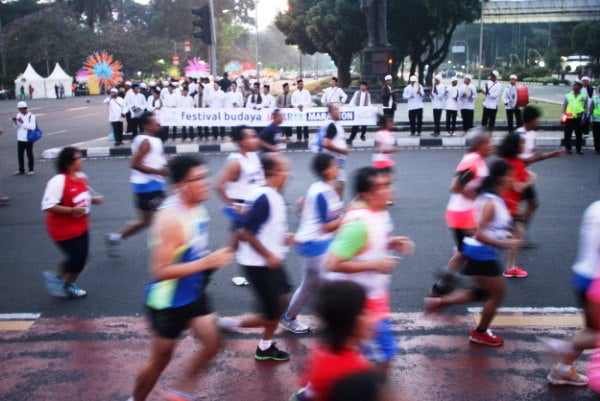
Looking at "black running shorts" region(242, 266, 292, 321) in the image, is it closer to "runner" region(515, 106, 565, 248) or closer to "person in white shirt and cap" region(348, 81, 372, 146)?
"runner" region(515, 106, 565, 248)

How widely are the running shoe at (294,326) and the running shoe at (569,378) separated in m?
1.96

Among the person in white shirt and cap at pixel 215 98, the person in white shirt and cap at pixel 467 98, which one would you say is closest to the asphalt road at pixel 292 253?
the person in white shirt and cap at pixel 467 98

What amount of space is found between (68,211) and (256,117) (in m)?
11.6

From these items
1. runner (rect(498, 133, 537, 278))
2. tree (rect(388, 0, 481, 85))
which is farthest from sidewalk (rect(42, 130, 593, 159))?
tree (rect(388, 0, 481, 85))

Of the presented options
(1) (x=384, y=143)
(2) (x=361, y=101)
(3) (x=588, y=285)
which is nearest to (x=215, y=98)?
(2) (x=361, y=101)

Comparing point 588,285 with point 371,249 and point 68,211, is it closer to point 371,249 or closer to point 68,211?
point 371,249

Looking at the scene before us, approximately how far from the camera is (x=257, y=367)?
4.72 m

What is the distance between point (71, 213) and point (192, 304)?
8.87ft

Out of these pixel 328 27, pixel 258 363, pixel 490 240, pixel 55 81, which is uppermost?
pixel 328 27

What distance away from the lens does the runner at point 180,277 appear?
3.55 metres

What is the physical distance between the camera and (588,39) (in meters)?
53.7

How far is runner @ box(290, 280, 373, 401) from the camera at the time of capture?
252 centimetres

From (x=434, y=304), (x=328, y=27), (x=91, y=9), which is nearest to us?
(x=434, y=304)

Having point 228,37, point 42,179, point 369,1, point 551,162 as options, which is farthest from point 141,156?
point 228,37
